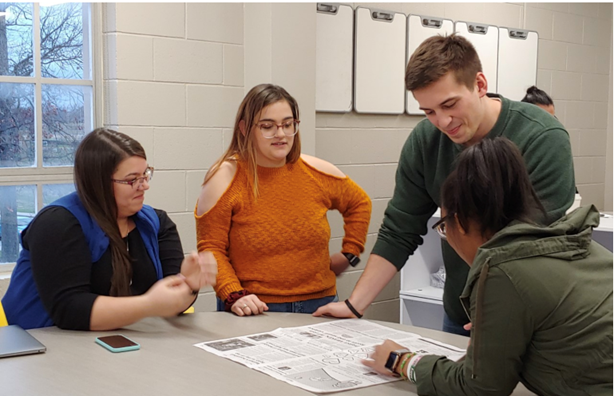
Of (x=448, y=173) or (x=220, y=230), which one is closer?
(x=448, y=173)

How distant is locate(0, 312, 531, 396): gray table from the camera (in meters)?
1.38

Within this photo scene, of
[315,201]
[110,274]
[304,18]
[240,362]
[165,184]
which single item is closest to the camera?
[240,362]

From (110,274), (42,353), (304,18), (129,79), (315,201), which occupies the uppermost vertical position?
(304,18)

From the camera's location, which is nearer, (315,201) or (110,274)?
(110,274)

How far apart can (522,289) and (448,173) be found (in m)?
0.80

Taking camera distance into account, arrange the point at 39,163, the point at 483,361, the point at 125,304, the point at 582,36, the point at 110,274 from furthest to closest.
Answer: the point at 582,36 < the point at 39,163 < the point at 110,274 < the point at 125,304 < the point at 483,361

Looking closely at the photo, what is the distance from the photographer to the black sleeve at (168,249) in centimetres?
213

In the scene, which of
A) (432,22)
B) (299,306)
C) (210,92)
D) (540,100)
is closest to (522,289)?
(299,306)

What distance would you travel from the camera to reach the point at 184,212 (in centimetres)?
330

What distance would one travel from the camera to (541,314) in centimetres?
118

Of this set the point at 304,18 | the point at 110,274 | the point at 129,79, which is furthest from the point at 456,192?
the point at 304,18

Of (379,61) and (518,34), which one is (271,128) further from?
(518,34)

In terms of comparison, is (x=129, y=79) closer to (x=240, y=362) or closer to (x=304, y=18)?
(x=304, y=18)

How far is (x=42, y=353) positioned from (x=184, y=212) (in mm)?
1703
